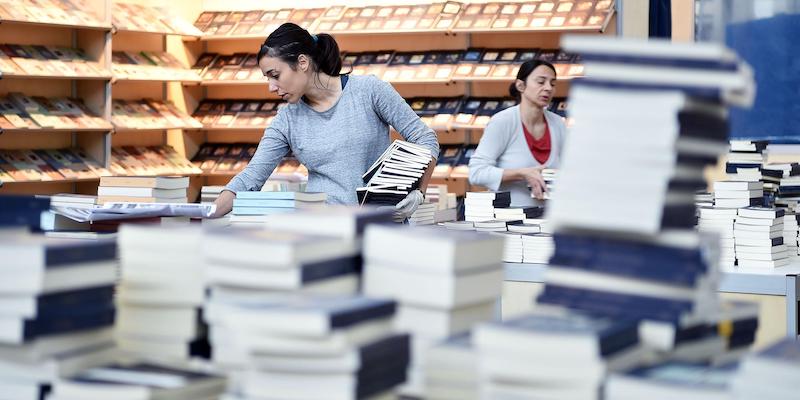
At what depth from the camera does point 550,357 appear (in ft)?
4.93

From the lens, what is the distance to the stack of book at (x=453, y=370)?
5.38ft

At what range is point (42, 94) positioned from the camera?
312 inches

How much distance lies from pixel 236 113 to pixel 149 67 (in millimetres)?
820

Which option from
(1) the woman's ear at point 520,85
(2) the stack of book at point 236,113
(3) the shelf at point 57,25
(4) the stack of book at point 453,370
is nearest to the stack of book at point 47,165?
(3) the shelf at point 57,25

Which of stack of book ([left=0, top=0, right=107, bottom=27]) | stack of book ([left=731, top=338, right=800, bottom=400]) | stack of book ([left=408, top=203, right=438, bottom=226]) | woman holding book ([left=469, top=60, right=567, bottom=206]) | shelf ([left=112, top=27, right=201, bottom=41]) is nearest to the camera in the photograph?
stack of book ([left=731, top=338, right=800, bottom=400])

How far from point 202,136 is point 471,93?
96.1 inches

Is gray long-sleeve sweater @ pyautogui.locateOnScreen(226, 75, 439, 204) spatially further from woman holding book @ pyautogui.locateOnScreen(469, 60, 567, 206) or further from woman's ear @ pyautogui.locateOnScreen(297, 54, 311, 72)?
woman holding book @ pyautogui.locateOnScreen(469, 60, 567, 206)

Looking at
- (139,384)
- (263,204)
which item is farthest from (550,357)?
(263,204)

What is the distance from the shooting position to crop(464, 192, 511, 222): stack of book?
493 centimetres

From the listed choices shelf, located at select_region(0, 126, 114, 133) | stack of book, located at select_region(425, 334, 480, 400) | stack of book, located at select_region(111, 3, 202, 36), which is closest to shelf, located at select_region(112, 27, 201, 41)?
stack of book, located at select_region(111, 3, 202, 36)

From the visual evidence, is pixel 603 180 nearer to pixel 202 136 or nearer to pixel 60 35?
pixel 60 35

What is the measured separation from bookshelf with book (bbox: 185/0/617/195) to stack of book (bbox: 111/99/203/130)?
247 millimetres

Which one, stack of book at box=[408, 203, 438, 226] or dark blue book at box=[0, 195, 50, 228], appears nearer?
dark blue book at box=[0, 195, 50, 228]

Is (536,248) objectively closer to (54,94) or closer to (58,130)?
(58,130)
